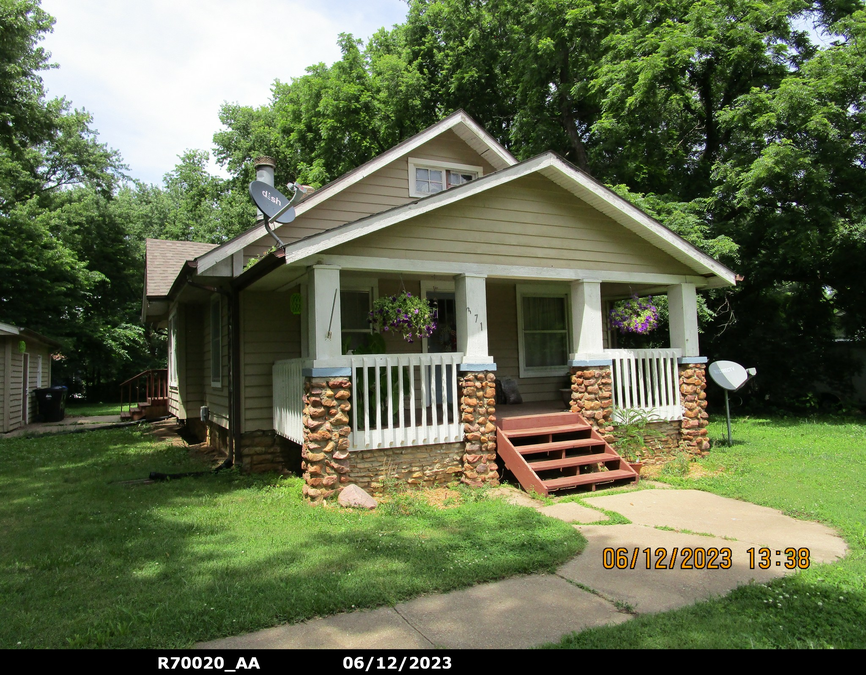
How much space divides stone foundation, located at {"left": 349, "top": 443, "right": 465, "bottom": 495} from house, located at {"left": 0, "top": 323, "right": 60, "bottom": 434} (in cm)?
1128

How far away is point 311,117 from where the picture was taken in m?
21.4

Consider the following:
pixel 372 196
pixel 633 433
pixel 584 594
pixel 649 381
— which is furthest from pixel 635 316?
pixel 584 594

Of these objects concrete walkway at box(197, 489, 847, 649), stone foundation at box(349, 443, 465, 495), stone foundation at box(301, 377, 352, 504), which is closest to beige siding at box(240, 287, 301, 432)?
stone foundation at box(301, 377, 352, 504)

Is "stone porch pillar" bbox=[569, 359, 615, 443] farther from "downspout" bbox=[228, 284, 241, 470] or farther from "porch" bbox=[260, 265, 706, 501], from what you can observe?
"downspout" bbox=[228, 284, 241, 470]

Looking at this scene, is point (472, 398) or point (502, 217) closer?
point (472, 398)

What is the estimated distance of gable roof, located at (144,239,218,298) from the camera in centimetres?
1104

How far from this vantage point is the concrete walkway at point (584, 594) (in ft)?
10.2

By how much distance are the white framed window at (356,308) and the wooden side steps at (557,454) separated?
2.69 metres

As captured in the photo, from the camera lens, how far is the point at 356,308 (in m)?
8.88

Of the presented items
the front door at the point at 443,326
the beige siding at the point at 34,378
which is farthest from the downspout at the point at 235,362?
the beige siding at the point at 34,378

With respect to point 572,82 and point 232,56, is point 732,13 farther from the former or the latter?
point 232,56

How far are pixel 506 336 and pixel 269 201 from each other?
4.95 m
